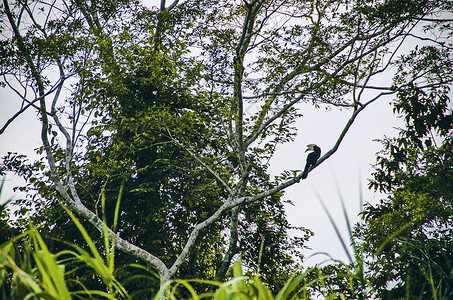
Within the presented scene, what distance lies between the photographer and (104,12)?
322 inches

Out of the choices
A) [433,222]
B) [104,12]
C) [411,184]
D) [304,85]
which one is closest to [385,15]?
[304,85]

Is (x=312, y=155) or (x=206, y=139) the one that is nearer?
(x=312, y=155)

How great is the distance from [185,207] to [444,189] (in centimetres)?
546

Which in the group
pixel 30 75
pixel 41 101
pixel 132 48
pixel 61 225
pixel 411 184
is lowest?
pixel 61 225

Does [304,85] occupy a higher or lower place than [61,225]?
higher

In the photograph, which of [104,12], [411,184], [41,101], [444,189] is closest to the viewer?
[41,101]

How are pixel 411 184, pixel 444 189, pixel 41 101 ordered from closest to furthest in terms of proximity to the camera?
pixel 41 101
pixel 444 189
pixel 411 184

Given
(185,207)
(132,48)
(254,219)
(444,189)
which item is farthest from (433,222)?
(132,48)

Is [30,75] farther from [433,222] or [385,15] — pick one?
[433,222]

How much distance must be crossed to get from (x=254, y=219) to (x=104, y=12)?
606 centimetres

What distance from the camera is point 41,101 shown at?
21.4 ft

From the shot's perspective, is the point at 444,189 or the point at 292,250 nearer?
the point at 444,189

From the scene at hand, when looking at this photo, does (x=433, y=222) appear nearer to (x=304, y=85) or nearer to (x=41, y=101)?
(x=304, y=85)

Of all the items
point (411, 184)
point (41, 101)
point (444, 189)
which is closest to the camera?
point (41, 101)
